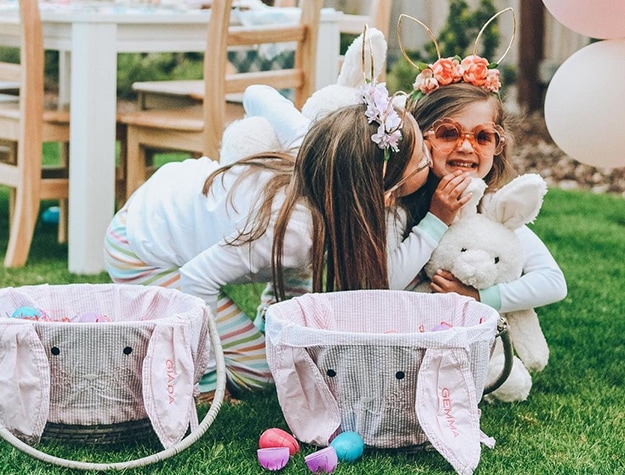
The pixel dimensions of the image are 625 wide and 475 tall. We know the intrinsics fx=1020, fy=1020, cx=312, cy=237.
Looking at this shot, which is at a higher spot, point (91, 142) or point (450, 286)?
point (450, 286)

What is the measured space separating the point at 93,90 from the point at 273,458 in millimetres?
1933

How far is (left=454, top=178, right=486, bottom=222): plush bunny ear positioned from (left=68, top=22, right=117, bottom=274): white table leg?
5.13 feet

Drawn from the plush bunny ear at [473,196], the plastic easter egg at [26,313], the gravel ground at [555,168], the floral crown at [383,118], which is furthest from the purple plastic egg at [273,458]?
the gravel ground at [555,168]

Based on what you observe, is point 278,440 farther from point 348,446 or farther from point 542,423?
point 542,423

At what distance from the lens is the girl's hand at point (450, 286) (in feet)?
7.42

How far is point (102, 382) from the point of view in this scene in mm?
1813

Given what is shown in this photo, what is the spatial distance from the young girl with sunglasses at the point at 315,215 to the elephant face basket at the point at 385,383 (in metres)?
0.21

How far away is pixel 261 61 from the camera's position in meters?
4.30

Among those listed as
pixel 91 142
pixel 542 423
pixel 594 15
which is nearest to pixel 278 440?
pixel 542 423

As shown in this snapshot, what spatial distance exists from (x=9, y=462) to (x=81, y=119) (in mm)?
1827

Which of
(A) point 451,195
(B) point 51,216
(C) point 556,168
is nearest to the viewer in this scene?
(A) point 451,195

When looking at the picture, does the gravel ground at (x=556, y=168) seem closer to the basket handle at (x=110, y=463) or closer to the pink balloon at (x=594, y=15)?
the pink balloon at (x=594, y=15)

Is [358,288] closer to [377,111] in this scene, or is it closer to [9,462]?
[377,111]

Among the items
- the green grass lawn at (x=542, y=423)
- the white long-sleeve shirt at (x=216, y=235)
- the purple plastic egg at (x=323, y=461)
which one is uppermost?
the white long-sleeve shirt at (x=216, y=235)
